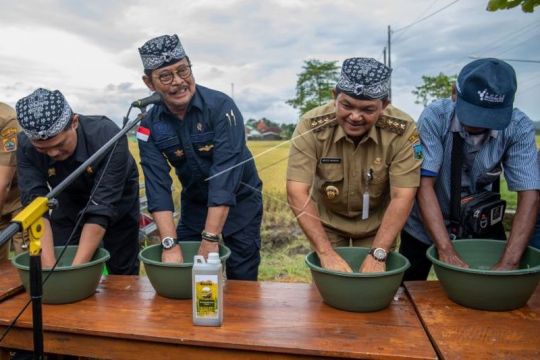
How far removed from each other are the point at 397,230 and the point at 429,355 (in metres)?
0.61

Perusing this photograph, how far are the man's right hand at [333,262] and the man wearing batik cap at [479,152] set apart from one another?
411mm

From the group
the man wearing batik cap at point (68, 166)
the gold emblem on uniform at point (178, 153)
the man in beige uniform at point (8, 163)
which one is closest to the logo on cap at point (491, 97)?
the gold emblem on uniform at point (178, 153)

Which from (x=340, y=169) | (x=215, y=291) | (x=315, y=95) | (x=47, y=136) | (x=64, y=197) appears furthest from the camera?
(x=315, y=95)

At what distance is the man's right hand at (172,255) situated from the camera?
2049mm

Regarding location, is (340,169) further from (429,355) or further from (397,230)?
(429,355)

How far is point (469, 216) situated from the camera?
223 cm

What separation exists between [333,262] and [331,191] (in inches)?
18.2

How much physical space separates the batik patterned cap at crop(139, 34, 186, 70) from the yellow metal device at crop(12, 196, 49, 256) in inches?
35.9

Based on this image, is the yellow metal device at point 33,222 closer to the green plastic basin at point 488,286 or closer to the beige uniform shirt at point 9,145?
the green plastic basin at point 488,286

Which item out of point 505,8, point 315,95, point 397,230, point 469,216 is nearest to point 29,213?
point 397,230

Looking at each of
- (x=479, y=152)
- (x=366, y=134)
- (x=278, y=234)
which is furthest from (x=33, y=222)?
(x=278, y=234)

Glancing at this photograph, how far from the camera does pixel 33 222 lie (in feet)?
4.48

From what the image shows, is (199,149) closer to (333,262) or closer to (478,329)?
(333,262)

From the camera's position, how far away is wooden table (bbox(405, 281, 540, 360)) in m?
1.45
